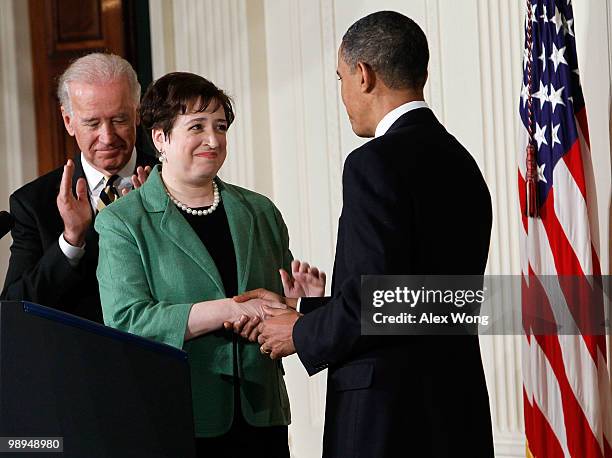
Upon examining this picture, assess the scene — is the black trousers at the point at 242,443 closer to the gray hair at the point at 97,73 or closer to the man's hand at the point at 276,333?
the man's hand at the point at 276,333

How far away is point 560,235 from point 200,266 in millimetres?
1919

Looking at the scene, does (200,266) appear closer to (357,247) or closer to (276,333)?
(276,333)

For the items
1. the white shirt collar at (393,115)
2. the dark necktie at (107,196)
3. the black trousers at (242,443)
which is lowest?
the black trousers at (242,443)

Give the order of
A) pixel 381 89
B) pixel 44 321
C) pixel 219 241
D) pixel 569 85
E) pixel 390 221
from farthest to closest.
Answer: pixel 569 85, pixel 219 241, pixel 381 89, pixel 390 221, pixel 44 321

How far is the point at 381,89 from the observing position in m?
2.45

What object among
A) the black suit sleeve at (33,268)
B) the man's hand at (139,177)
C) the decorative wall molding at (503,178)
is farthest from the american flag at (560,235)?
the black suit sleeve at (33,268)

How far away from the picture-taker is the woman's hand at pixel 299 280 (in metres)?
2.66

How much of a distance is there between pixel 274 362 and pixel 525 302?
178 cm

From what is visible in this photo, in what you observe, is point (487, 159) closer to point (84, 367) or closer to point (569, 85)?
point (569, 85)

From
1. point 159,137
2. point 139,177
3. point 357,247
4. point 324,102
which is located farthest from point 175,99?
point 324,102

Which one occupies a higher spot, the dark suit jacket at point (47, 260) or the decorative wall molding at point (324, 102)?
the decorative wall molding at point (324, 102)

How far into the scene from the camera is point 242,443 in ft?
8.33

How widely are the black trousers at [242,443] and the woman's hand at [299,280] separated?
→ 357mm

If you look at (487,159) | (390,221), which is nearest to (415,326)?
(390,221)
